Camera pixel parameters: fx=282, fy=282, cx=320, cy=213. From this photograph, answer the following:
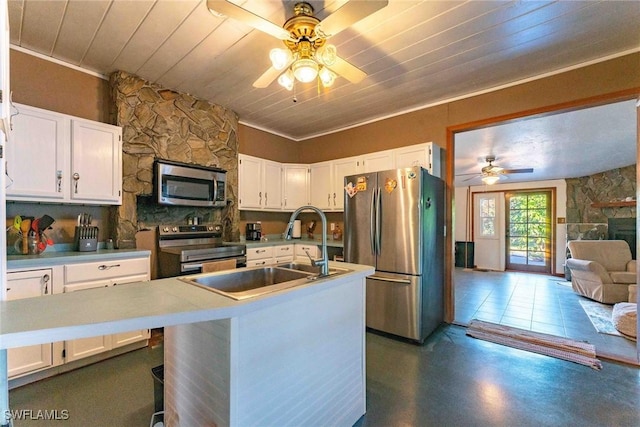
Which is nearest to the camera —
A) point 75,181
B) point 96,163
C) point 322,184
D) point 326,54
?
point 326,54

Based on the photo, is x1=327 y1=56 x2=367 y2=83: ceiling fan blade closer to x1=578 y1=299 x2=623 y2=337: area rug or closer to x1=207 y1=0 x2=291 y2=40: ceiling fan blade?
x1=207 y1=0 x2=291 y2=40: ceiling fan blade

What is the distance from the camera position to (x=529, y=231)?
7.16 m

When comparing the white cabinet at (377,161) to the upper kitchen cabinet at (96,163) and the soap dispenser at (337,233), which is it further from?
the upper kitchen cabinet at (96,163)

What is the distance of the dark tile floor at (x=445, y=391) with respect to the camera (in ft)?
5.85

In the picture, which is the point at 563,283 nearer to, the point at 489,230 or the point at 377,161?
the point at 489,230

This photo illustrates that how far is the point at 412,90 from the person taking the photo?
3127mm

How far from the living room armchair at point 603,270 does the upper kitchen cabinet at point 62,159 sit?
6454mm

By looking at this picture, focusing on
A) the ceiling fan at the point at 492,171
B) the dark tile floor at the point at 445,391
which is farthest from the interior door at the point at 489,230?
the dark tile floor at the point at 445,391

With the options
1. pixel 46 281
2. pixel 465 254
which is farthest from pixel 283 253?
pixel 465 254

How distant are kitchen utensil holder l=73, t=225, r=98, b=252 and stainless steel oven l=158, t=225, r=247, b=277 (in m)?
0.60

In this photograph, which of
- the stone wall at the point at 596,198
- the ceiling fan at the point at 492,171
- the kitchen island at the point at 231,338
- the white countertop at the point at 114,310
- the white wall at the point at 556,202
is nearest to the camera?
the white countertop at the point at 114,310

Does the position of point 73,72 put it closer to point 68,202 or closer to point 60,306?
point 68,202

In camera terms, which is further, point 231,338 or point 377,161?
point 377,161

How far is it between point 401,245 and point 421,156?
116 centimetres
